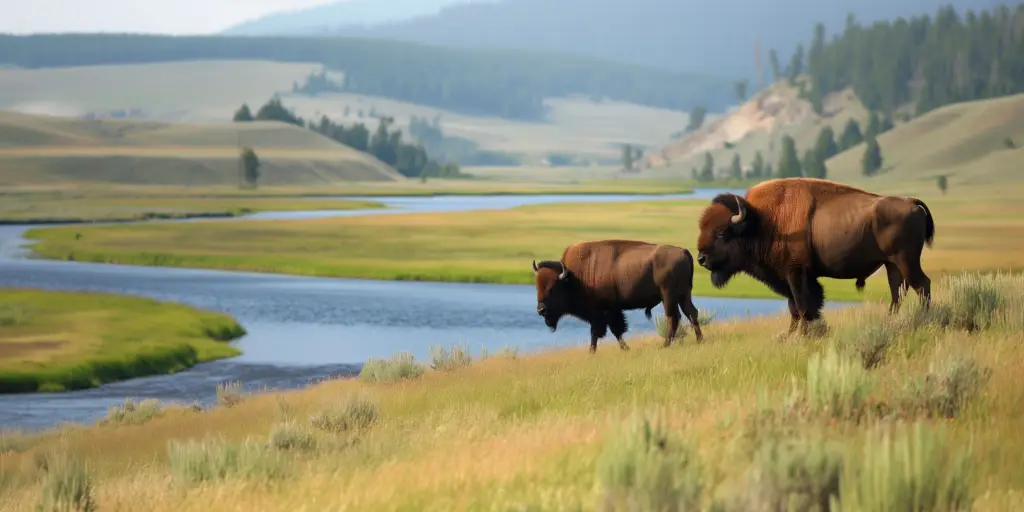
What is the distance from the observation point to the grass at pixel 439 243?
6059cm

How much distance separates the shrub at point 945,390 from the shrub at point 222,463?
4.88 meters

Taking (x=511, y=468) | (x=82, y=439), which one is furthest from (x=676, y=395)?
(x=82, y=439)

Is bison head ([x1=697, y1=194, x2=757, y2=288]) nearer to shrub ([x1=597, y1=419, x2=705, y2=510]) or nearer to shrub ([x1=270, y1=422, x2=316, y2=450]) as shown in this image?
shrub ([x1=270, y1=422, x2=316, y2=450])

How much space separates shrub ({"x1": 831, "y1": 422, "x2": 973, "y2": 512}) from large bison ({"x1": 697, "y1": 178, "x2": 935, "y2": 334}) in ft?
28.8

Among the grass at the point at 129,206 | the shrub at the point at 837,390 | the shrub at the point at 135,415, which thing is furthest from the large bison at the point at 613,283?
the grass at the point at 129,206

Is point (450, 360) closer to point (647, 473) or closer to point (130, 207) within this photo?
point (647, 473)

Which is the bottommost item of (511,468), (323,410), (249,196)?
(249,196)

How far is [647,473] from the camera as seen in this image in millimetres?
6766

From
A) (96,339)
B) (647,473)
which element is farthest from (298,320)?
(647,473)

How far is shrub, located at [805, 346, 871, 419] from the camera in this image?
30.5ft

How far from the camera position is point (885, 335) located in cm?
1299

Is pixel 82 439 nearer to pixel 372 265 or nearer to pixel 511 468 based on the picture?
pixel 511 468

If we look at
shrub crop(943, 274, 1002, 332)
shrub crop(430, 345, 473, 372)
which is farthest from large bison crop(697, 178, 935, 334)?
shrub crop(430, 345, 473, 372)

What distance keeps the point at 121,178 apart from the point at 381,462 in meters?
188
